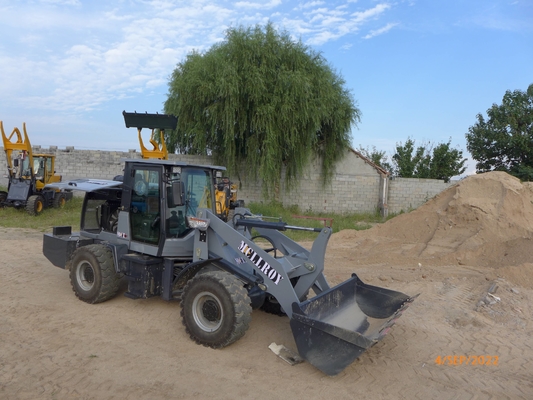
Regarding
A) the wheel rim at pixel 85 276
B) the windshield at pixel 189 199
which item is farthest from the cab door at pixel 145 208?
the wheel rim at pixel 85 276

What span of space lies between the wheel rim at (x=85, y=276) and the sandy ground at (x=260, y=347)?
0.90ft

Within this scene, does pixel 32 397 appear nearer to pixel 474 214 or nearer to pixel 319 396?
pixel 319 396

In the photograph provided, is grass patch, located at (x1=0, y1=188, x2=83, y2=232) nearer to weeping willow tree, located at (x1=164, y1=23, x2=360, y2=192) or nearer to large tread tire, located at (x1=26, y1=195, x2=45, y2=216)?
large tread tire, located at (x1=26, y1=195, x2=45, y2=216)

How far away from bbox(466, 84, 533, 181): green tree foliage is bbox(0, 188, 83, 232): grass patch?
18.9 meters

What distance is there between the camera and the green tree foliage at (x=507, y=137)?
848 inches

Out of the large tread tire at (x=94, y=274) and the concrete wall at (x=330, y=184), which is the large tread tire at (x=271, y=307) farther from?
the concrete wall at (x=330, y=184)

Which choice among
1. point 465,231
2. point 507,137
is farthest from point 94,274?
point 507,137

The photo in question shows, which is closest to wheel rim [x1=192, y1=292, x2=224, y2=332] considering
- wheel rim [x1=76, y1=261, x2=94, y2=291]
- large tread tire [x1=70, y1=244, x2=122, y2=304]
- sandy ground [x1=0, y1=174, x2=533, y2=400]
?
sandy ground [x1=0, y1=174, x2=533, y2=400]

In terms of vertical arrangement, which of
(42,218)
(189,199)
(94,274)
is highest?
(189,199)

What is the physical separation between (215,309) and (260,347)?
27.4 inches

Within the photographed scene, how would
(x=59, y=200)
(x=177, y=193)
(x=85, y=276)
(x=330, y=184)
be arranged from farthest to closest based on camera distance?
(x=330, y=184) → (x=59, y=200) → (x=85, y=276) → (x=177, y=193)

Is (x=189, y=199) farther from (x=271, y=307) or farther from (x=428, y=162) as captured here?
(x=428, y=162)

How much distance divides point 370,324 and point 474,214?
694 centimetres
